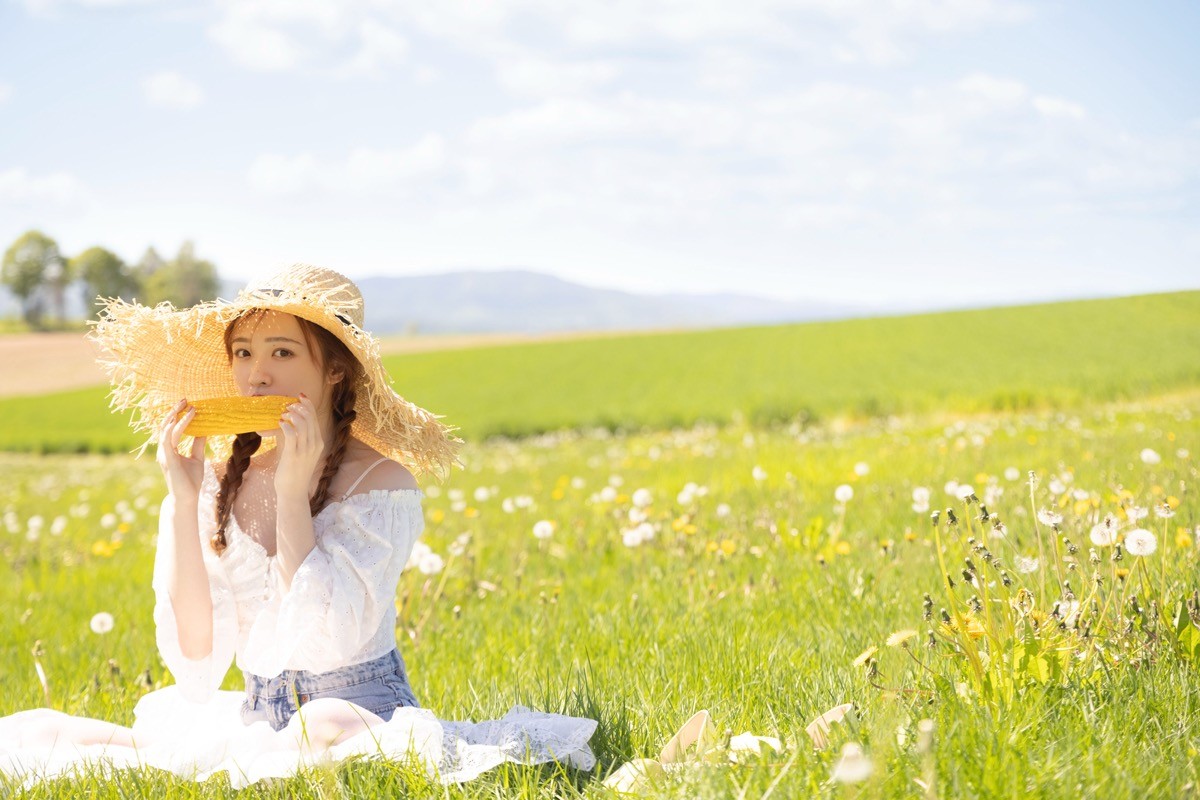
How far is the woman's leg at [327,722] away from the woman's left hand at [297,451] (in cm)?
60

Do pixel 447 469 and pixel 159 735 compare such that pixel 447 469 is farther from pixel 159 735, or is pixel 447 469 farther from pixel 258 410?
pixel 159 735

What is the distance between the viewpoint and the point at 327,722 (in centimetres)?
280

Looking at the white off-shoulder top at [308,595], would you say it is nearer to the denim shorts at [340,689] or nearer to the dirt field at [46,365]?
the denim shorts at [340,689]

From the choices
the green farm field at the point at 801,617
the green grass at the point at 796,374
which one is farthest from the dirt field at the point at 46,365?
the green farm field at the point at 801,617

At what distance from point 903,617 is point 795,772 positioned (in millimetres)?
1758

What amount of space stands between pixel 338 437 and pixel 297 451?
0.42m

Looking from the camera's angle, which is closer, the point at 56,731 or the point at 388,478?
the point at 56,731

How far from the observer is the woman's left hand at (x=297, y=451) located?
9.47ft

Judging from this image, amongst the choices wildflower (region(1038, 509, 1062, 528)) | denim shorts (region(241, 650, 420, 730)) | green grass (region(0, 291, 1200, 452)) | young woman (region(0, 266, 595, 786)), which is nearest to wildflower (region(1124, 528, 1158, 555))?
wildflower (region(1038, 509, 1062, 528))

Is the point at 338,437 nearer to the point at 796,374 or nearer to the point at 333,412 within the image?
the point at 333,412

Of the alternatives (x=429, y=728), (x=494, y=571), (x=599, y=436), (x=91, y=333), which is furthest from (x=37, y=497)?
(x=429, y=728)

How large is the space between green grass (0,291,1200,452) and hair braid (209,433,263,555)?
9.43 m

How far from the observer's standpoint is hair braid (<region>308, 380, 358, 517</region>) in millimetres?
3178

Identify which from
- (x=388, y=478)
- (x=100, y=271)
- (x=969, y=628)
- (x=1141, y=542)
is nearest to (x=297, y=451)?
(x=388, y=478)
